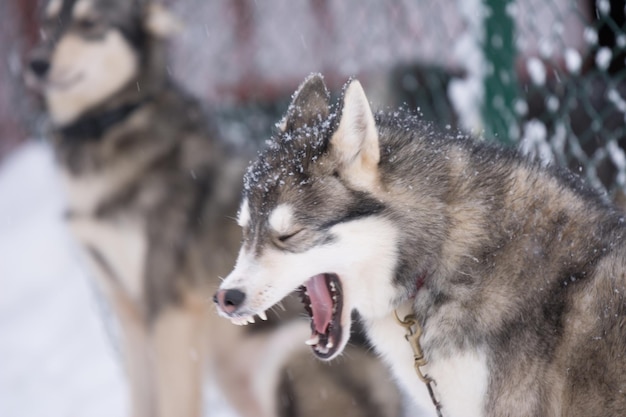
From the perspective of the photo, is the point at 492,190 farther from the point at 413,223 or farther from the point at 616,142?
the point at 616,142

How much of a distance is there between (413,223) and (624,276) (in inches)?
23.0

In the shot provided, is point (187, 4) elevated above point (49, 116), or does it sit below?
below

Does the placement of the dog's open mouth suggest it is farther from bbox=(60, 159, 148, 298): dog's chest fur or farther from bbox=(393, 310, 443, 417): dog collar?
bbox=(60, 159, 148, 298): dog's chest fur

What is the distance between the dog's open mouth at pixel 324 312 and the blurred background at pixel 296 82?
83 cm

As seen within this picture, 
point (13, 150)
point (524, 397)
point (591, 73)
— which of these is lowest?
point (13, 150)

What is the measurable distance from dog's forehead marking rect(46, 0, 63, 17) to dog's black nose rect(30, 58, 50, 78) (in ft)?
0.90

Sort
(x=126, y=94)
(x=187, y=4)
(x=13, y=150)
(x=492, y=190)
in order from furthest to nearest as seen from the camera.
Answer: (x=13, y=150) < (x=187, y=4) < (x=126, y=94) < (x=492, y=190)

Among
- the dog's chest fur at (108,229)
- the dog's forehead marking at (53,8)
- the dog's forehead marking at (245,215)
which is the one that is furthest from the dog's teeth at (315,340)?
the dog's forehead marking at (53,8)

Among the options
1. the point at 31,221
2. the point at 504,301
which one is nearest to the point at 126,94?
the point at 504,301

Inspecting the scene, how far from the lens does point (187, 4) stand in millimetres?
7289

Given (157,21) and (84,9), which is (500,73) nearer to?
(157,21)

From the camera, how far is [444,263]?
2.39 meters

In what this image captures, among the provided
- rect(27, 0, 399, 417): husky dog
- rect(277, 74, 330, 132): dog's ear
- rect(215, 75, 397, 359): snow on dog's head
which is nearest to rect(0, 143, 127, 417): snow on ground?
rect(27, 0, 399, 417): husky dog

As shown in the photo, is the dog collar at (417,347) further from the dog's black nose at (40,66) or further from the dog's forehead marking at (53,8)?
the dog's forehead marking at (53,8)
